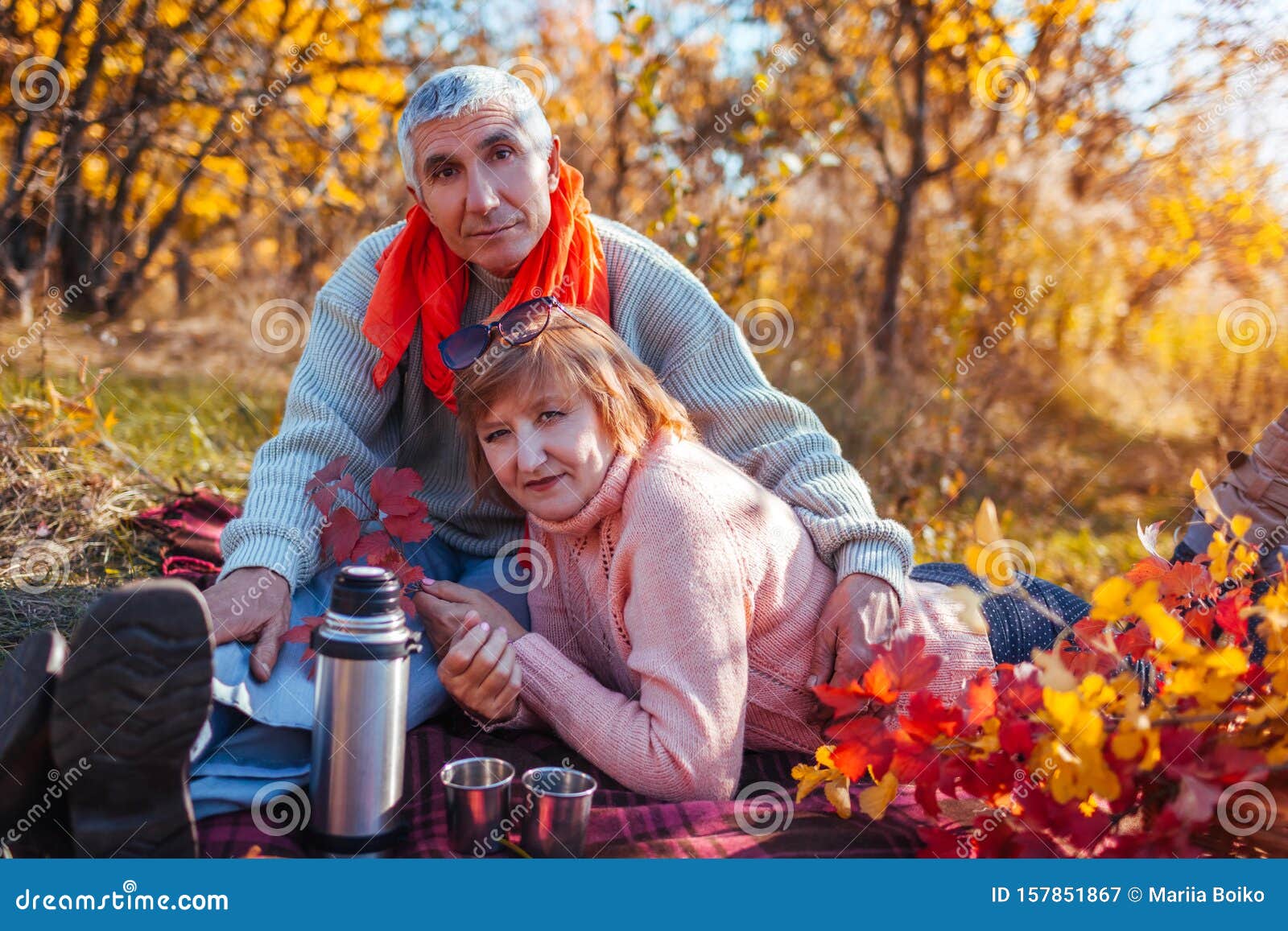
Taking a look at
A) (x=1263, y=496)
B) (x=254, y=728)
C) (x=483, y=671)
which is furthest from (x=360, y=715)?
(x=1263, y=496)

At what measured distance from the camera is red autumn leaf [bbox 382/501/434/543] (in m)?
2.43

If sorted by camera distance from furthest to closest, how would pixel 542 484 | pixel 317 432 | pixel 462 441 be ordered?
1. pixel 462 441
2. pixel 317 432
3. pixel 542 484

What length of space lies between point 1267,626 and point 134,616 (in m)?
1.66

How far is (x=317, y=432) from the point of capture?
8.87 ft

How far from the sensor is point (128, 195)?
6.46m

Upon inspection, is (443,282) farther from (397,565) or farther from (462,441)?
(397,565)

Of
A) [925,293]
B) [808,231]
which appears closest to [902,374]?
[925,293]

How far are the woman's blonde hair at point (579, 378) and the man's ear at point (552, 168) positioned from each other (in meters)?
0.46

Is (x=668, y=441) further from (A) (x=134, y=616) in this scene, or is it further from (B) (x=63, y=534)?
(B) (x=63, y=534)

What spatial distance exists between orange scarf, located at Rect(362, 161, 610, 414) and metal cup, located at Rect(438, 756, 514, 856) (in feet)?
3.18

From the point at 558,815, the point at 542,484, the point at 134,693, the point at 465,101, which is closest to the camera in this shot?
the point at 134,693

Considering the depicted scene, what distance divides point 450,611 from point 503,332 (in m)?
0.57

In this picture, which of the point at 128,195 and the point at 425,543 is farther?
the point at 128,195
